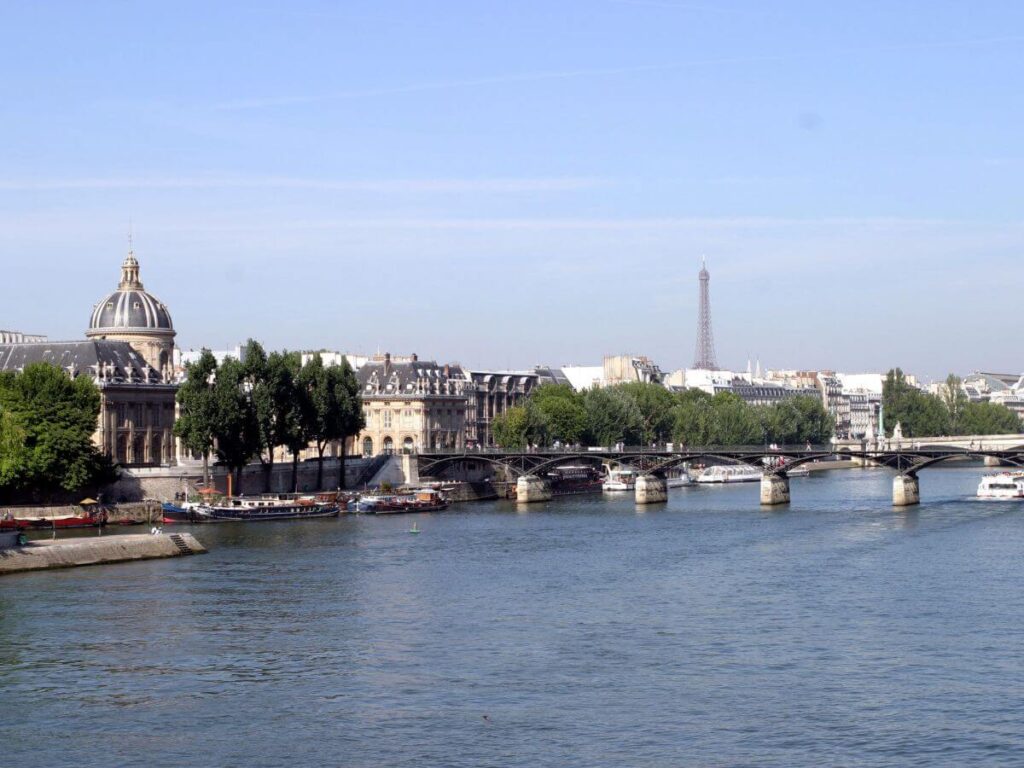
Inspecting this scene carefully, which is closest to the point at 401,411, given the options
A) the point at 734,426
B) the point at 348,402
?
the point at 348,402

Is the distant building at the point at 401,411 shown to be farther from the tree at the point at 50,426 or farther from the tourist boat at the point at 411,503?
the tree at the point at 50,426

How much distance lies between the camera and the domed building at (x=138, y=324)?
111 m

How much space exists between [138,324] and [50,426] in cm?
2932

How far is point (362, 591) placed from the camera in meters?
56.2

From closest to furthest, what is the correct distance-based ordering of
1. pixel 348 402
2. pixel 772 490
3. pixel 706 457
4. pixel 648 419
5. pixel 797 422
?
pixel 772 490
pixel 348 402
pixel 706 457
pixel 648 419
pixel 797 422

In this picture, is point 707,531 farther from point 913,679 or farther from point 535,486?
point 913,679

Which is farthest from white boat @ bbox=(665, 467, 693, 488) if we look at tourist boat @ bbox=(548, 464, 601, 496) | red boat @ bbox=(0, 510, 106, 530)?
red boat @ bbox=(0, 510, 106, 530)

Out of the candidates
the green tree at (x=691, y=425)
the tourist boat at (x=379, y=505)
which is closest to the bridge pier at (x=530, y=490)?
the tourist boat at (x=379, y=505)

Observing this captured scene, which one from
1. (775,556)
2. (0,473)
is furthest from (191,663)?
(0,473)

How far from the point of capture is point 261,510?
87.2m

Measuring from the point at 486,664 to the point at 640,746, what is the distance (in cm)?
831

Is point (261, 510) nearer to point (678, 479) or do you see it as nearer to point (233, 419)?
point (233, 419)

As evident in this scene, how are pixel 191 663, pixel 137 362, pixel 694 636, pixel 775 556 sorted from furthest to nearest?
pixel 137 362 → pixel 775 556 → pixel 694 636 → pixel 191 663

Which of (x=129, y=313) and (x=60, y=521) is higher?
(x=129, y=313)
